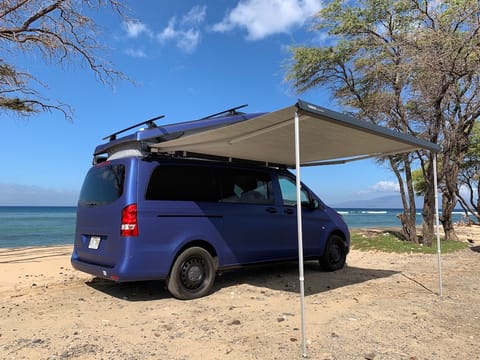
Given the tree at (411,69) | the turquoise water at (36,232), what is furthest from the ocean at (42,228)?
the tree at (411,69)

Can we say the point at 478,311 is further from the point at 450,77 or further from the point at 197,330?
the point at 450,77

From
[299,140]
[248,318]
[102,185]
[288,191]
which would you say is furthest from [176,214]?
[288,191]

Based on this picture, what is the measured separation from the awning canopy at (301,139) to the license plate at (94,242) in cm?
151

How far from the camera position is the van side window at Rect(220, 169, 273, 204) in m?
6.59

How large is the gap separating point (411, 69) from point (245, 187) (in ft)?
22.9

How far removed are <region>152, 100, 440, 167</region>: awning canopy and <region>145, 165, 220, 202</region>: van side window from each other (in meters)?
0.30

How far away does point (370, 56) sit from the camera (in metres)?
12.8

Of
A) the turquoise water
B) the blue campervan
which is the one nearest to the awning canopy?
the blue campervan

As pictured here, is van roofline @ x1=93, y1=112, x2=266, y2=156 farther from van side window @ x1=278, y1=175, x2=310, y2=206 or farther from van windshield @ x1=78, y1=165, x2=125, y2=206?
van side window @ x1=278, y1=175, x2=310, y2=206

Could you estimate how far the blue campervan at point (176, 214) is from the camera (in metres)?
5.44

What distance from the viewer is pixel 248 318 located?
16.4ft

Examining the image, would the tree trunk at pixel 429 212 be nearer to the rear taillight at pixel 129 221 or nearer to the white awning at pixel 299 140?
the white awning at pixel 299 140

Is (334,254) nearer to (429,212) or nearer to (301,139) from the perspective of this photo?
(301,139)

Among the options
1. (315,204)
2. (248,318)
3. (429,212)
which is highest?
(315,204)
